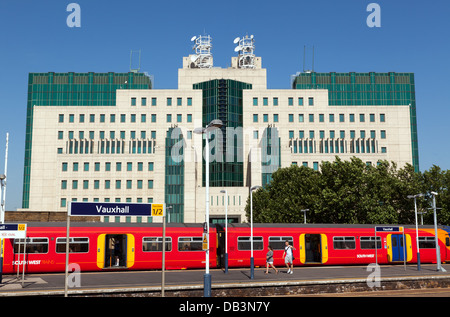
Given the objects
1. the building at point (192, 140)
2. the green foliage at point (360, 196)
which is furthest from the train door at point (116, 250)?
the building at point (192, 140)

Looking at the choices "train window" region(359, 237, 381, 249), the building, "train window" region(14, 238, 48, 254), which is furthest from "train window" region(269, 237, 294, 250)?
the building

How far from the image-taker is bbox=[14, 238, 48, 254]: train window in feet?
97.5

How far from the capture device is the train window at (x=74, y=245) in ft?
100

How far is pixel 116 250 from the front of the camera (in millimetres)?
31844

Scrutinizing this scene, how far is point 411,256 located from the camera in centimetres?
3847

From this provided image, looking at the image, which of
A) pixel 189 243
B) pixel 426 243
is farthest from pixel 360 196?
pixel 189 243

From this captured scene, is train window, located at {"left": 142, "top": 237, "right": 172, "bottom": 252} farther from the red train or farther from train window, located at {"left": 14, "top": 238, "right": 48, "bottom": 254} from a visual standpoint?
train window, located at {"left": 14, "top": 238, "right": 48, "bottom": 254}

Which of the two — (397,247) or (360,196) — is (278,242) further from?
(360,196)

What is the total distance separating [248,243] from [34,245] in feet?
49.8

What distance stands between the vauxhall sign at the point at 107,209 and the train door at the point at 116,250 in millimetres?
15745
